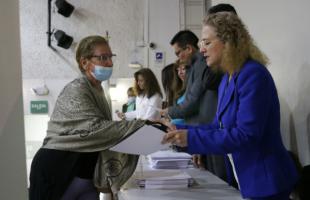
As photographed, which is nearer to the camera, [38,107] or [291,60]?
[291,60]

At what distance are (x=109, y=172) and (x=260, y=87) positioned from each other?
2.47 ft

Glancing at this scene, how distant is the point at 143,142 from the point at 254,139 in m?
0.43

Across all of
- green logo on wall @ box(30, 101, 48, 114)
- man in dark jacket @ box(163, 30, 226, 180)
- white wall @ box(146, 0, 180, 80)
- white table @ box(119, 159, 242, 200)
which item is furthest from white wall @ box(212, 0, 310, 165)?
green logo on wall @ box(30, 101, 48, 114)

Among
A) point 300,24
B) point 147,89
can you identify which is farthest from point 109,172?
point 147,89

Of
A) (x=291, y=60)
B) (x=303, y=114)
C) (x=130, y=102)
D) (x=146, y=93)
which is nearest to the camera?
(x=303, y=114)

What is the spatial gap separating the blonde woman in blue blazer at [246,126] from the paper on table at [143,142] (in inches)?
1.6

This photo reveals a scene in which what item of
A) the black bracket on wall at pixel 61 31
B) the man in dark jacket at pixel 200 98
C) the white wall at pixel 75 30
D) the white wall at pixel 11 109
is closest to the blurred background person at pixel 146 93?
the man in dark jacket at pixel 200 98

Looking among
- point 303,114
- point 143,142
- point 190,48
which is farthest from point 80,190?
point 190,48

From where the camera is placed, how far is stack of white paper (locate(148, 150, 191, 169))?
6.09 feet

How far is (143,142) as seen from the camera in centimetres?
141

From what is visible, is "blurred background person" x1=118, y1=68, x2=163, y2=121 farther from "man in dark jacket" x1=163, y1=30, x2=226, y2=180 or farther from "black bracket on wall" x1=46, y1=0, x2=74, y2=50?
"black bracket on wall" x1=46, y1=0, x2=74, y2=50

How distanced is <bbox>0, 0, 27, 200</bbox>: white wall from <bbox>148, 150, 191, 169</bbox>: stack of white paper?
1.24 m

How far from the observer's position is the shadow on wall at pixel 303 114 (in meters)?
1.93

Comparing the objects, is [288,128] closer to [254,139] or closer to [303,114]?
[303,114]
